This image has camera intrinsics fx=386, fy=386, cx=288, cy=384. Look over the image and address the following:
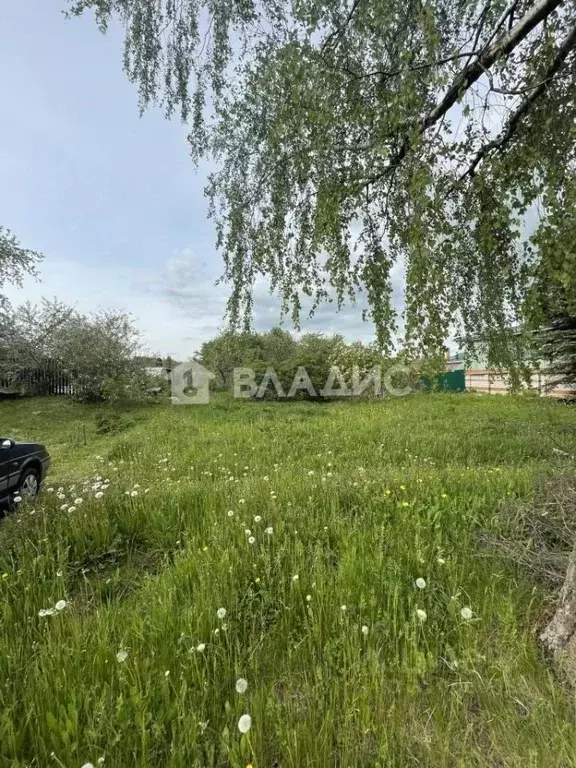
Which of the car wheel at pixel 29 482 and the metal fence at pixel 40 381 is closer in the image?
the car wheel at pixel 29 482

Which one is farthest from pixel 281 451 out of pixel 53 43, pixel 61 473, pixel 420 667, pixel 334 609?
pixel 53 43

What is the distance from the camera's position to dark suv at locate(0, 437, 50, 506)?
4277mm

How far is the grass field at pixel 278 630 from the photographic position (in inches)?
47.3

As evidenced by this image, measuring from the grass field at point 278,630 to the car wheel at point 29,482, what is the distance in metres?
1.39

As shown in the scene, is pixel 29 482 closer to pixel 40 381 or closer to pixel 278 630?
pixel 278 630

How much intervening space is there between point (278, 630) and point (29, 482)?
14.5ft

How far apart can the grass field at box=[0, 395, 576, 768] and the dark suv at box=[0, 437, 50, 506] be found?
1.11 metres

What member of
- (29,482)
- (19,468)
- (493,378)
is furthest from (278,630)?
(29,482)

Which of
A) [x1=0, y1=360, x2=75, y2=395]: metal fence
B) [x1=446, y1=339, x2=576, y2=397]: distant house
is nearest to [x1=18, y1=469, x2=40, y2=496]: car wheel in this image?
[x1=446, y1=339, x2=576, y2=397]: distant house

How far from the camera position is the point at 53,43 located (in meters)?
3.54

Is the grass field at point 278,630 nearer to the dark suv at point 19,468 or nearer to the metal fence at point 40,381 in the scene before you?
the dark suv at point 19,468

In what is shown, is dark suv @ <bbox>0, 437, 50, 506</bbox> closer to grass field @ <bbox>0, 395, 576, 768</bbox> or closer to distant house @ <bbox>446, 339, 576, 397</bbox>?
grass field @ <bbox>0, 395, 576, 768</bbox>

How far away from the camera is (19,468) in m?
4.57

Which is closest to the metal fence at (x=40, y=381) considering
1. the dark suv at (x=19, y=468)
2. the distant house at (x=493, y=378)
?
the dark suv at (x=19, y=468)
